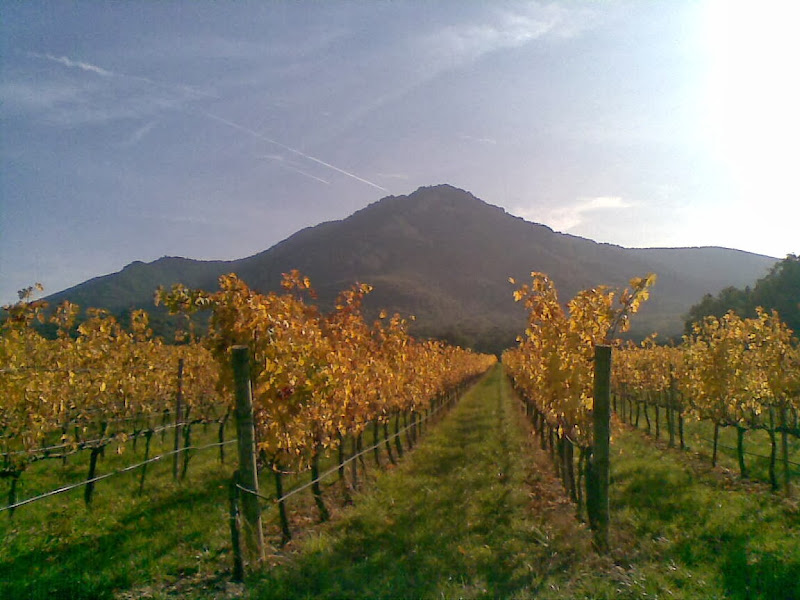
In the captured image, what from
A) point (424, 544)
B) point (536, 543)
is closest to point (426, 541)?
point (424, 544)

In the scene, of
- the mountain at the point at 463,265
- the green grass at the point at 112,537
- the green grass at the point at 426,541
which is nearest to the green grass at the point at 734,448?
the green grass at the point at 426,541

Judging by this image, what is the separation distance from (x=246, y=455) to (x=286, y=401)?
1028 millimetres

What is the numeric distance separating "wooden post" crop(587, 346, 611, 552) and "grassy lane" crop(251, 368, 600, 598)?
29cm

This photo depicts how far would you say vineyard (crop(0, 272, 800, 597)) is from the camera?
216 inches

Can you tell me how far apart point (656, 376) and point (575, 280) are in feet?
278

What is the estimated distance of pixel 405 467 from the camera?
10500mm

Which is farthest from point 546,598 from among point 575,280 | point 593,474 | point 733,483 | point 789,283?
point 575,280

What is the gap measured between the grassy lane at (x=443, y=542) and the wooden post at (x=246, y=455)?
1.19ft

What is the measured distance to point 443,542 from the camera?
589cm

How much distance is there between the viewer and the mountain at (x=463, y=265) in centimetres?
8356

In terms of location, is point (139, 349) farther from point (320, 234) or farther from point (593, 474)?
point (320, 234)

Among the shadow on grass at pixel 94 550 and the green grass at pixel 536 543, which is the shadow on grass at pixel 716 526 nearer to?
the green grass at pixel 536 543

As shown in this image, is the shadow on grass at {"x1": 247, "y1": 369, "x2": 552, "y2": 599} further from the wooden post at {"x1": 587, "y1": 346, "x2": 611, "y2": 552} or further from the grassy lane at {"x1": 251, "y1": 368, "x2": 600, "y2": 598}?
the wooden post at {"x1": 587, "y1": 346, "x2": 611, "y2": 552}

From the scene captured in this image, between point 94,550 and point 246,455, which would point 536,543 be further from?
point 94,550
